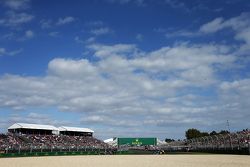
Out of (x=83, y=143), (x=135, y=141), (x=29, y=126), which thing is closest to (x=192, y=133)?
(x=135, y=141)

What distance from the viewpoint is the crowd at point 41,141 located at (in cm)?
6831

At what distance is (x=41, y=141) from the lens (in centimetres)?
8138

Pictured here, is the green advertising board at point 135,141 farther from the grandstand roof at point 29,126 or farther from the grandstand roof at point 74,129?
the grandstand roof at point 29,126


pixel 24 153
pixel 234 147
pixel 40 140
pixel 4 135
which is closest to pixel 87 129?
pixel 40 140

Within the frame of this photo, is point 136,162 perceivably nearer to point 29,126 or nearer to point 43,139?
point 43,139

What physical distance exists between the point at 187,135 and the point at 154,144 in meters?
52.9

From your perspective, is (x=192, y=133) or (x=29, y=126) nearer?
(x=29, y=126)

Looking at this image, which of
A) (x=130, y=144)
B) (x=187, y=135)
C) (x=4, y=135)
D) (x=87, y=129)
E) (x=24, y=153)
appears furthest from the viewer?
(x=187, y=135)

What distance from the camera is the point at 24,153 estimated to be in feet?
203

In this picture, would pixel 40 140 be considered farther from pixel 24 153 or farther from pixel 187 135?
pixel 187 135

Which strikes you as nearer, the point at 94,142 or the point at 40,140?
the point at 40,140

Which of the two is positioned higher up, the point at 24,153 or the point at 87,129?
the point at 87,129

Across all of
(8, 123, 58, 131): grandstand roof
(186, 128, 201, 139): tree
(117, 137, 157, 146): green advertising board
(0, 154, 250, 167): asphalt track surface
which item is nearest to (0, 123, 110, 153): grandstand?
(8, 123, 58, 131): grandstand roof

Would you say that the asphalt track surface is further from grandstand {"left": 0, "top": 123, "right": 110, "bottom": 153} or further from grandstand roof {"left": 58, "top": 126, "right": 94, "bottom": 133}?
grandstand roof {"left": 58, "top": 126, "right": 94, "bottom": 133}
